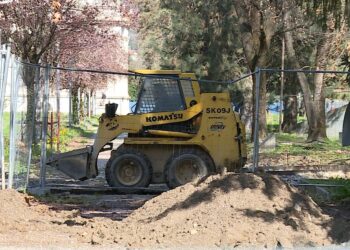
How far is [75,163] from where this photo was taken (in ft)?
50.5

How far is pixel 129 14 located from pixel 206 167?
10.7 meters

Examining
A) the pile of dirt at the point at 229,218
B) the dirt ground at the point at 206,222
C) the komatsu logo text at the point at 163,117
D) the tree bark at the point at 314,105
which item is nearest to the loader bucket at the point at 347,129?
the dirt ground at the point at 206,222

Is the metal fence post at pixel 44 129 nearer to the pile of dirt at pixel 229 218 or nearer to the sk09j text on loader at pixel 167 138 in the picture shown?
the sk09j text on loader at pixel 167 138

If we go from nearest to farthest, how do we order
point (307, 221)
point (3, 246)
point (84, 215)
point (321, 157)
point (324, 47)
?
point (3, 246) → point (307, 221) → point (84, 215) → point (321, 157) → point (324, 47)

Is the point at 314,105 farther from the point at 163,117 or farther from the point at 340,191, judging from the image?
the point at 340,191

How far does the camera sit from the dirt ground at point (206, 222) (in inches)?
317

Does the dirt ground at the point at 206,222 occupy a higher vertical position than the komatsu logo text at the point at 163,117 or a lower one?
lower

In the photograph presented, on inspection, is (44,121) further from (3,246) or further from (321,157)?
(321,157)

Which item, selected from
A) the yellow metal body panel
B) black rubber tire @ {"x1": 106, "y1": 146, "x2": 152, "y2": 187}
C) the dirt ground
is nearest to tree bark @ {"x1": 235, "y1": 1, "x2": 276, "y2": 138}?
the yellow metal body panel

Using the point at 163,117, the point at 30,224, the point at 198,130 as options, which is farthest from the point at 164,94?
the point at 30,224

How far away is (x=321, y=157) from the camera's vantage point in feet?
74.4

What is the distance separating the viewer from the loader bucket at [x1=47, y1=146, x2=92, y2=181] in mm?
15328

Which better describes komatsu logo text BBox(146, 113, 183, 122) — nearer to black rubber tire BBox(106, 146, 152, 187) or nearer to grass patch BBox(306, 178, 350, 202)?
black rubber tire BBox(106, 146, 152, 187)

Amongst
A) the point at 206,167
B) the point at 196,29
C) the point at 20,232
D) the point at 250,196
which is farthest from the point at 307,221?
the point at 196,29
